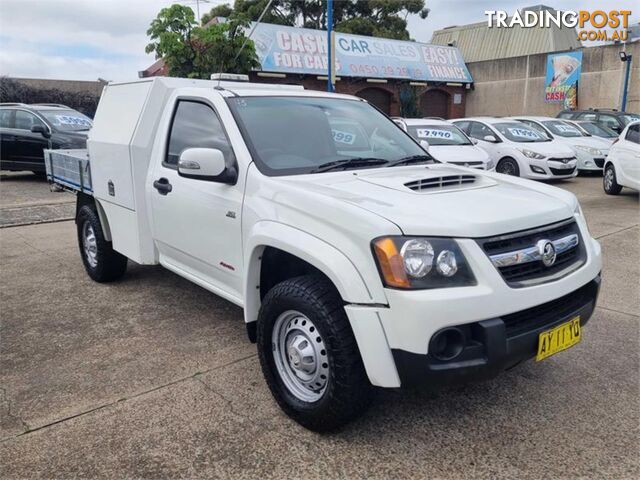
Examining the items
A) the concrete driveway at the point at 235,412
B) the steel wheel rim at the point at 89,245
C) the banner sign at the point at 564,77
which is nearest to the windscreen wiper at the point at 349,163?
the concrete driveway at the point at 235,412

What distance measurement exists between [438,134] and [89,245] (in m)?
7.83

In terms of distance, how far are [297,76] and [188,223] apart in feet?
59.4

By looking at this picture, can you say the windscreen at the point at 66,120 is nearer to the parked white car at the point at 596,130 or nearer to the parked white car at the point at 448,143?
the parked white car at the point at 448,143

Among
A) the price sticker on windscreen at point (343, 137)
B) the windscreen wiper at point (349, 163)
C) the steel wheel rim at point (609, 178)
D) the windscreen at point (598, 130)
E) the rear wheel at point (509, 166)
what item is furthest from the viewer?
the windscreen at point (598, 130)

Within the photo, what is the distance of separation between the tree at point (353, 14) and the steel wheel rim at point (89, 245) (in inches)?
1297

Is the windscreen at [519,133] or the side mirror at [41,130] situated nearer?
the side mirror at [41,130]

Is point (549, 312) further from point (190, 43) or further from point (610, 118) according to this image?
point (610, 118)

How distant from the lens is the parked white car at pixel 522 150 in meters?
11.7

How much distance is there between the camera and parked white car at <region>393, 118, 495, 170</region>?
10383mm

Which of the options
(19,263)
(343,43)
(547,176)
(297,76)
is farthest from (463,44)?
(19,263)

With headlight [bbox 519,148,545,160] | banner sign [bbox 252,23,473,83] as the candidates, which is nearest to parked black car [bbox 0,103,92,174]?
banner sign [bbox 252,23,473,83]

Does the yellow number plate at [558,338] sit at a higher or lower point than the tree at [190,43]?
lower

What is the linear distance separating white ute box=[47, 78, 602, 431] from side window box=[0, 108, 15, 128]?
1001 centimetres

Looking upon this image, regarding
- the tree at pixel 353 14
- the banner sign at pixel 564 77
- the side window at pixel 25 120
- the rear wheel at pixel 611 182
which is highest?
the tree at pixel 353 14
